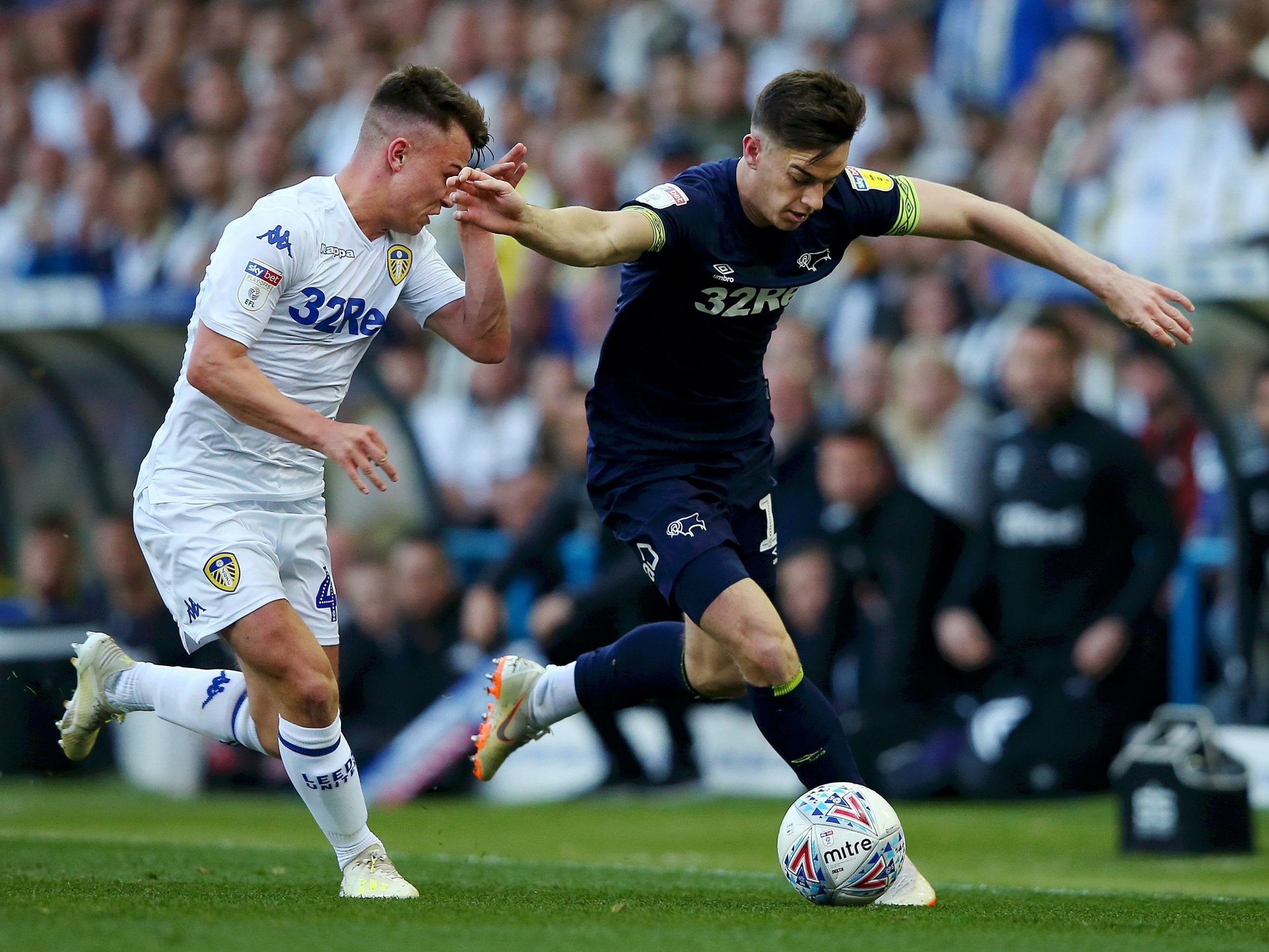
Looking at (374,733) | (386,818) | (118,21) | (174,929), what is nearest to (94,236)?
(118,21)

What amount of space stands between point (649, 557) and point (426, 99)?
161cm

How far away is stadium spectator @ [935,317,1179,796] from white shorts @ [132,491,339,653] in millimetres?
4635

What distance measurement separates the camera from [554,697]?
6461 millimetres

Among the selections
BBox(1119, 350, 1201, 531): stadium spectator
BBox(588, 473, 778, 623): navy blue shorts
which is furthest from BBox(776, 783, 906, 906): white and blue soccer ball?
BBox(1119, 350, 1201, 531): stadium spectator

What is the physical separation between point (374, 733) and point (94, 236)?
23.2ft

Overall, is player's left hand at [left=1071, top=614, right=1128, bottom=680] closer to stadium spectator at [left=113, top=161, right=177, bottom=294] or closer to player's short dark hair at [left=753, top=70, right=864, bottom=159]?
player's short dark hair at [left=753, top=70, right=864, bottom=159]

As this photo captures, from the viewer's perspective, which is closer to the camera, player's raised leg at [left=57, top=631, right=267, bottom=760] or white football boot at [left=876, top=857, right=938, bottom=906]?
white football boot at [left=876, top=857, right=938, bottom=906]

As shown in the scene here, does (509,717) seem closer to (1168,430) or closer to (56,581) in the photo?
(1168,430)

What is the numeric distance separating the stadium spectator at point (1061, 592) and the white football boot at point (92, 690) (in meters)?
4.76

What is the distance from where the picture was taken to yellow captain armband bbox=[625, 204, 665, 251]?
17.3 ft

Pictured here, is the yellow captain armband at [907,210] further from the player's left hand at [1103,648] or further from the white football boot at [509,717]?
the player's left hand at [1103,648]

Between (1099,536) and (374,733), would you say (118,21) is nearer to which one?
(374,733)

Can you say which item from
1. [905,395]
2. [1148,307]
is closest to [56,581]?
[905,395]

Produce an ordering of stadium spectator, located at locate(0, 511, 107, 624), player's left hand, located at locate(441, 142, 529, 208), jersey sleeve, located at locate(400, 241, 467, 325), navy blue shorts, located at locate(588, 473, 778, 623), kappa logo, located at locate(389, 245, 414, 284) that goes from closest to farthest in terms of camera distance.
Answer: player's left hand, located at locate(441, 142, 529, 208) → navy blue shorts, located at locate(588, 473, 778, 623) → kappa logo, located at locate(389, 245, 414, 284) → jersey sleeve, located at locate(400, 241, 467, 325) → stadium spectator, located at locate(0, 511, 107, 624)
